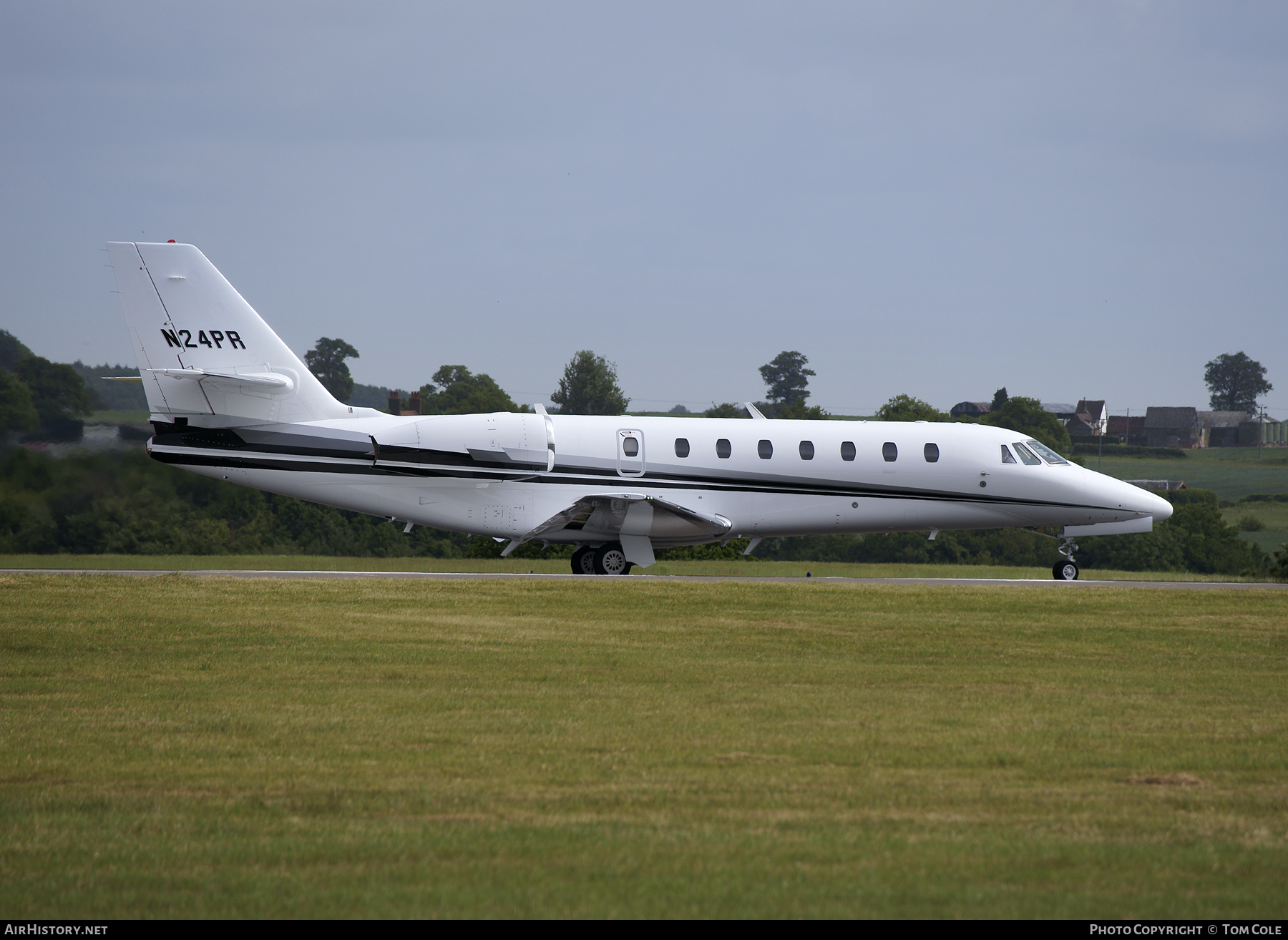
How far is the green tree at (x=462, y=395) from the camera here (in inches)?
2744

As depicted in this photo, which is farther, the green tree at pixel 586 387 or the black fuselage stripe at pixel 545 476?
the green tree at pixel 586 387

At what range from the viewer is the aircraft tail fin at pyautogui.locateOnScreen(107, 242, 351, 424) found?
22.6 metres

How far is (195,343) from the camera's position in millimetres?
22891

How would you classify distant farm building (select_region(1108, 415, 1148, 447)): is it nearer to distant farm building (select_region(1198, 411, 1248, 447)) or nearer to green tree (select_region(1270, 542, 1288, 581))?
distant farm building (select_region(1198, 411, 1248, 447))

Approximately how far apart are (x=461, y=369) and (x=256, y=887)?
87.7 meters

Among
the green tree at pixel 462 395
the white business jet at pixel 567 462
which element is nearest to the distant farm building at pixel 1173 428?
the green tree at pixel 462 395

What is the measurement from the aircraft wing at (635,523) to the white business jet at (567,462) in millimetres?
43

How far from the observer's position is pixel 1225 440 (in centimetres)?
11831

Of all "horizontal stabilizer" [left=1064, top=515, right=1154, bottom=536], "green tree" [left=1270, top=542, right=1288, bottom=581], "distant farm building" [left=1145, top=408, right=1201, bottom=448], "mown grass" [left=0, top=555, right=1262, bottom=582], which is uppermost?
"distant farm building" [left=1145, top=408, right=1201, bottom=448]

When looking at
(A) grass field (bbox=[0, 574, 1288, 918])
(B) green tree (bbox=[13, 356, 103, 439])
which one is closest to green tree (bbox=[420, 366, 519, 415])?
(B) green tree (bbox=[13, 356, 103, 439])

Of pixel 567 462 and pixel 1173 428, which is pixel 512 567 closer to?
pixel 567 462

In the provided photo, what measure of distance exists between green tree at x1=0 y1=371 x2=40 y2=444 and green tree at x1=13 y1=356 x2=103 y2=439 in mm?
160

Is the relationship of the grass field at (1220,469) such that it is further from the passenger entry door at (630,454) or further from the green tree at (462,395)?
the passenger entry door at (630,454)
